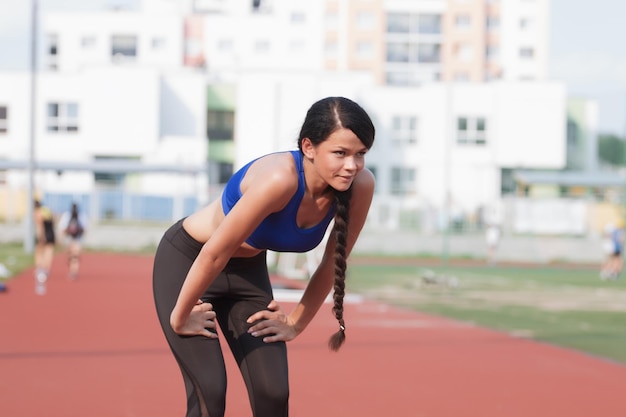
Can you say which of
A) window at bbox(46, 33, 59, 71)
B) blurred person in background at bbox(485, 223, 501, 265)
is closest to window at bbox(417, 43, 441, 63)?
window at bbox(46, 33, 59, 71)

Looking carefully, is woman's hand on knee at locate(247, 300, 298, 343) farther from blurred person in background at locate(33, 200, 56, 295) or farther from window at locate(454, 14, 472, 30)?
window at locate(454, 14, 472, 30)

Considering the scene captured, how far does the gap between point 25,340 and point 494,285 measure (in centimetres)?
1529

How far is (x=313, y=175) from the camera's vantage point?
444 cm

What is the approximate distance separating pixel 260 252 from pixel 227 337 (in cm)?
40

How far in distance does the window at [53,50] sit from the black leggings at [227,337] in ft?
240

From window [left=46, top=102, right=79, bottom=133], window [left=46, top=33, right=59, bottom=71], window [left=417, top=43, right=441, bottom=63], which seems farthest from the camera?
window [left=417, top=43, right=441, bottom=63]

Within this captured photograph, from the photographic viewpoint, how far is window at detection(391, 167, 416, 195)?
58.2 meters

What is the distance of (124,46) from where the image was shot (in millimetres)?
74438

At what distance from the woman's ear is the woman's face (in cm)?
2

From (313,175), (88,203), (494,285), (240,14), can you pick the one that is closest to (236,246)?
(313,175)

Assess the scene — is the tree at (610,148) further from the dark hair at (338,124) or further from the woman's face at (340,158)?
the woman's face at (340,158)

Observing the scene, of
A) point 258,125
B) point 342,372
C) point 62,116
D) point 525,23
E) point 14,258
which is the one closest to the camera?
point 342,372

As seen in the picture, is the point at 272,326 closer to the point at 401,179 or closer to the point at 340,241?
the point at 340,241

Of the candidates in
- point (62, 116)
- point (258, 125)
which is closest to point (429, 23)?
point (258, 125)
